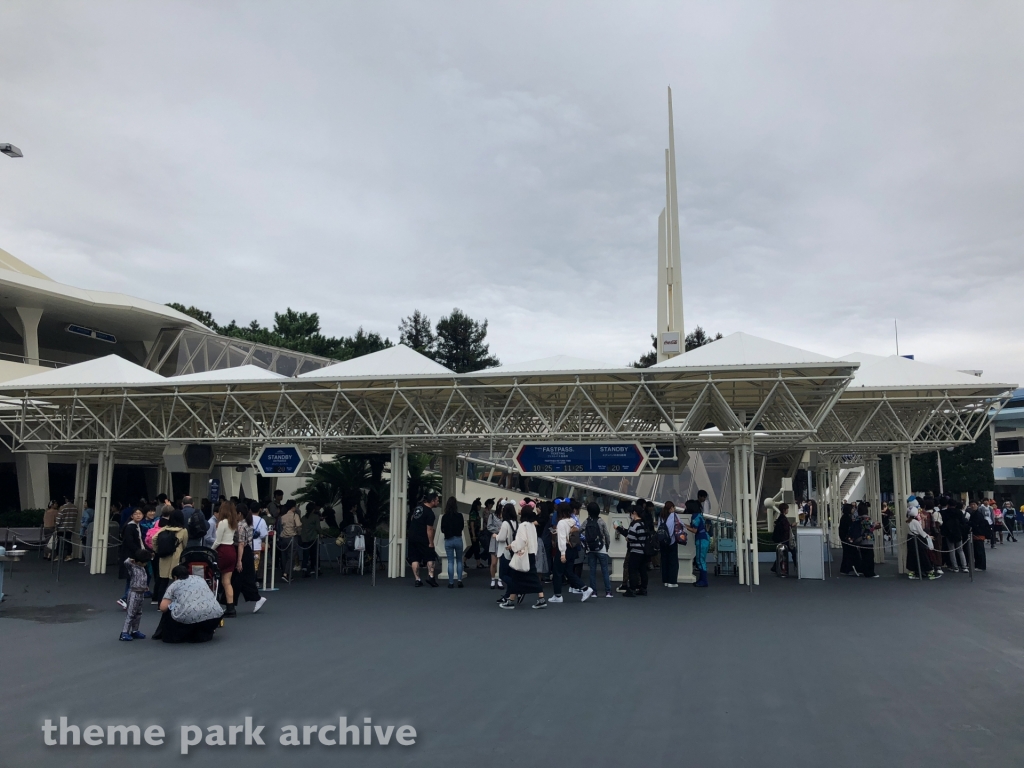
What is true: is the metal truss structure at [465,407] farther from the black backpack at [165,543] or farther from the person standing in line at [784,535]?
the black backpack at [165,543]

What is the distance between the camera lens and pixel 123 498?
121 feet

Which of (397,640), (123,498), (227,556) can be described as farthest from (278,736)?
(123,498)

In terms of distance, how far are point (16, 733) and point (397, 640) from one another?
13.7 ft

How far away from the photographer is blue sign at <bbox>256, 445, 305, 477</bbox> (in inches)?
611

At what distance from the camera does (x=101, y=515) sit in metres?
17.3

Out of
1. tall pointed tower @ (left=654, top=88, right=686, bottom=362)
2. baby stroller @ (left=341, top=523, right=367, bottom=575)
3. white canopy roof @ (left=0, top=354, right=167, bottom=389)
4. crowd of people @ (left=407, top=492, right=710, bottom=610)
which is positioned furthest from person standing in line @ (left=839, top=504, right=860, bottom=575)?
tall pointed tower @ (left=654, top=88, right=686, bottom=362)

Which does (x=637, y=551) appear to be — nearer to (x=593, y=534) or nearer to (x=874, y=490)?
(x=593, y=534)

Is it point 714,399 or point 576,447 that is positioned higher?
point 714,399

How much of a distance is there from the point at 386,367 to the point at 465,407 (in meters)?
2.27

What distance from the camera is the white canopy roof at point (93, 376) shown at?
1617 centimetres

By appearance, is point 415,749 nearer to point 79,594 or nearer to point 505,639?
point 505,639

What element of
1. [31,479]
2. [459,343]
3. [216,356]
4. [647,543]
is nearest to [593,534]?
[647,543]

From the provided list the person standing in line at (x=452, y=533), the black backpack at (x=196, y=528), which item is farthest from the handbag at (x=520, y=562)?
the black backpack at (x=196, y=528)

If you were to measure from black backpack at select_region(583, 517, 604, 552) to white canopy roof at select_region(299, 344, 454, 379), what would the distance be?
431 cm
